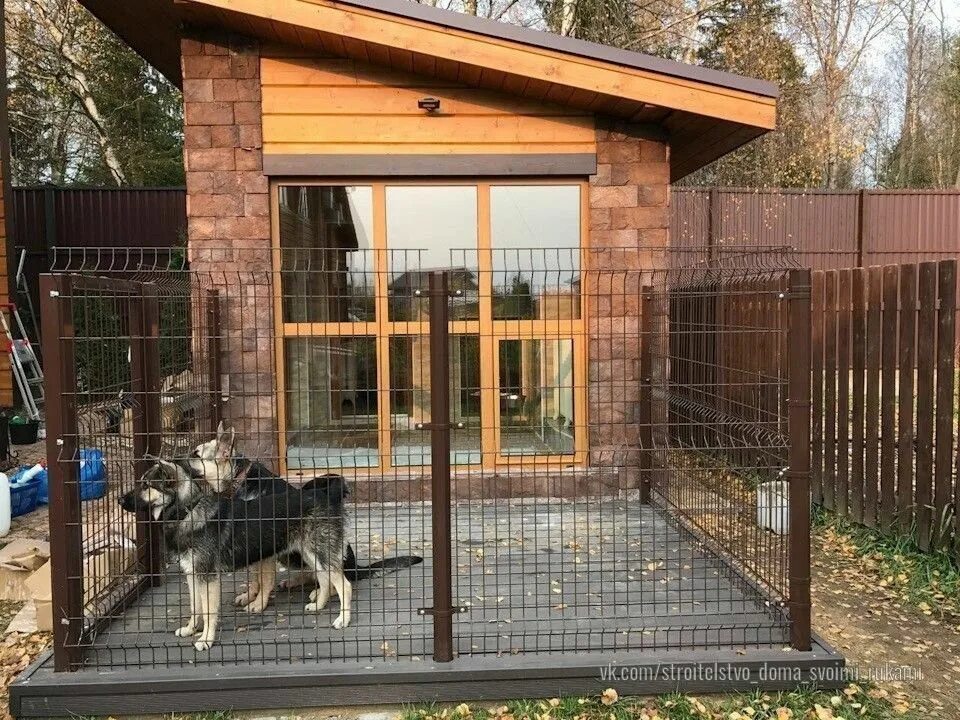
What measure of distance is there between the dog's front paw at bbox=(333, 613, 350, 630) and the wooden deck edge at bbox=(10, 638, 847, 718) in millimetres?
391

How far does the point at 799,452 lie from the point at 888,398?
235 cm

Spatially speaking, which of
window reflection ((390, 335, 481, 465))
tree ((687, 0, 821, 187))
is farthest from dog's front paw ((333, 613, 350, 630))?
tree ((687, 0, 821, 187))

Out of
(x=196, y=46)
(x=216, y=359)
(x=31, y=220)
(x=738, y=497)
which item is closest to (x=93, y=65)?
(x=31, y=220)

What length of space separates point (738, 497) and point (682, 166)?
13.6ft

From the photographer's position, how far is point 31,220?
1310 centimetres

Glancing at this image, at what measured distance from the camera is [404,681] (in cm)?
343

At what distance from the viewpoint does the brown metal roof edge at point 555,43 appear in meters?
5.37

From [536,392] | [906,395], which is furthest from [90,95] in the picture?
[906,395]

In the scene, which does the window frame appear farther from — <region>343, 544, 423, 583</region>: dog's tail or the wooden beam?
<region>343, 544, 423, 583</region>: dog's tail

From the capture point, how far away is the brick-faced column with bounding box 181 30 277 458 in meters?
5.96

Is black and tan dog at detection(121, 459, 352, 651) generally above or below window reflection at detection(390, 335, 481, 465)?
below

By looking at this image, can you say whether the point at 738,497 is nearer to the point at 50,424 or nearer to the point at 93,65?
the point at 50,424

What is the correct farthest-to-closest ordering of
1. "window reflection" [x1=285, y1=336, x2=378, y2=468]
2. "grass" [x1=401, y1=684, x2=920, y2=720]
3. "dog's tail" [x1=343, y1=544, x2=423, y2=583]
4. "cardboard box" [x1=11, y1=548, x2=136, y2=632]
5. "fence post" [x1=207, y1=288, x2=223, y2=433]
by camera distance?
"window reflection" [x1=285, y1=336, x2=378, y2=468] < "fence post" [x1=207, y1=288, x2=223, y2=433] < "dog's tail" [x1=343, y1=544, x2=423, y2=583] < "cardboard box" [x1=11, y1=548, x2=136, y2=632] < "grass" [x1=401, y1=684, x2=920, y2=720]

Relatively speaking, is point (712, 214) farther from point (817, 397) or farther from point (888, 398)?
point (888, 398)
